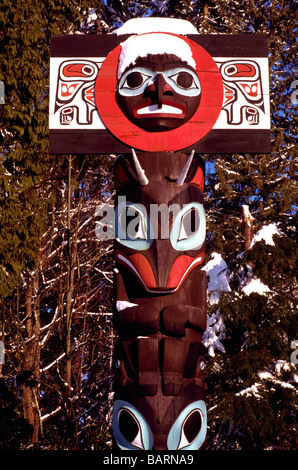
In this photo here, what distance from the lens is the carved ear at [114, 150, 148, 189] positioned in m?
7.37

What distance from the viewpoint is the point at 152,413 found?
6.80 m

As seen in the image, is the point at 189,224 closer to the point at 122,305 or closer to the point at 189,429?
the point at 122,305

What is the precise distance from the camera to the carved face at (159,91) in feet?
25.1

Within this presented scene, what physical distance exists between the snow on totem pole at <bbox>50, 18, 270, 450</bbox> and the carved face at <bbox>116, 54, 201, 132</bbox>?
1 cm

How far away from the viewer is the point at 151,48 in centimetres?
796

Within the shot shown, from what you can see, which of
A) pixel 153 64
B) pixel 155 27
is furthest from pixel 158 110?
pixel 155 27

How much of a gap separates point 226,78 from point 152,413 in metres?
3.97

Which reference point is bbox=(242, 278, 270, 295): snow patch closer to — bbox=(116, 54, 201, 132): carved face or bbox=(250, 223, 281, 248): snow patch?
bbox=(250, 223, 281, 248): snow patch

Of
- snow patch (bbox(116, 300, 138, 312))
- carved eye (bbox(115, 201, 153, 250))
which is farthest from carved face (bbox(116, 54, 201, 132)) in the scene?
snow patch (bbox(116, 300, 138, 312))

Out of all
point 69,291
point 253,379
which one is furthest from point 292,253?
point 69,291

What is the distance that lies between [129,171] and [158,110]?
2.49 feet

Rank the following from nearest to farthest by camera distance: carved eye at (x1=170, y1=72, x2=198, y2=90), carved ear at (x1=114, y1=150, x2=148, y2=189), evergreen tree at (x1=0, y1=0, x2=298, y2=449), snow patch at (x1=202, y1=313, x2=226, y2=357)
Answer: carved ear at (x1=114, y1=150, x2=148, y2=189) < carved eye at (x1=170, y1=72, x2=198, y2=90) < evergreen tree at (x1=0, y1=0, x2=298, y2=449) < snow patch at (x1=202, y1=313, x2=226, y2=357)

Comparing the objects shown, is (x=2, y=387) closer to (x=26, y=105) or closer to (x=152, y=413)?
(x=152, y=413)

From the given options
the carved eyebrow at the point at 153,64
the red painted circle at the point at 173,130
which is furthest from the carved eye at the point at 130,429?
the carved eyebrow at the point at 153,64
